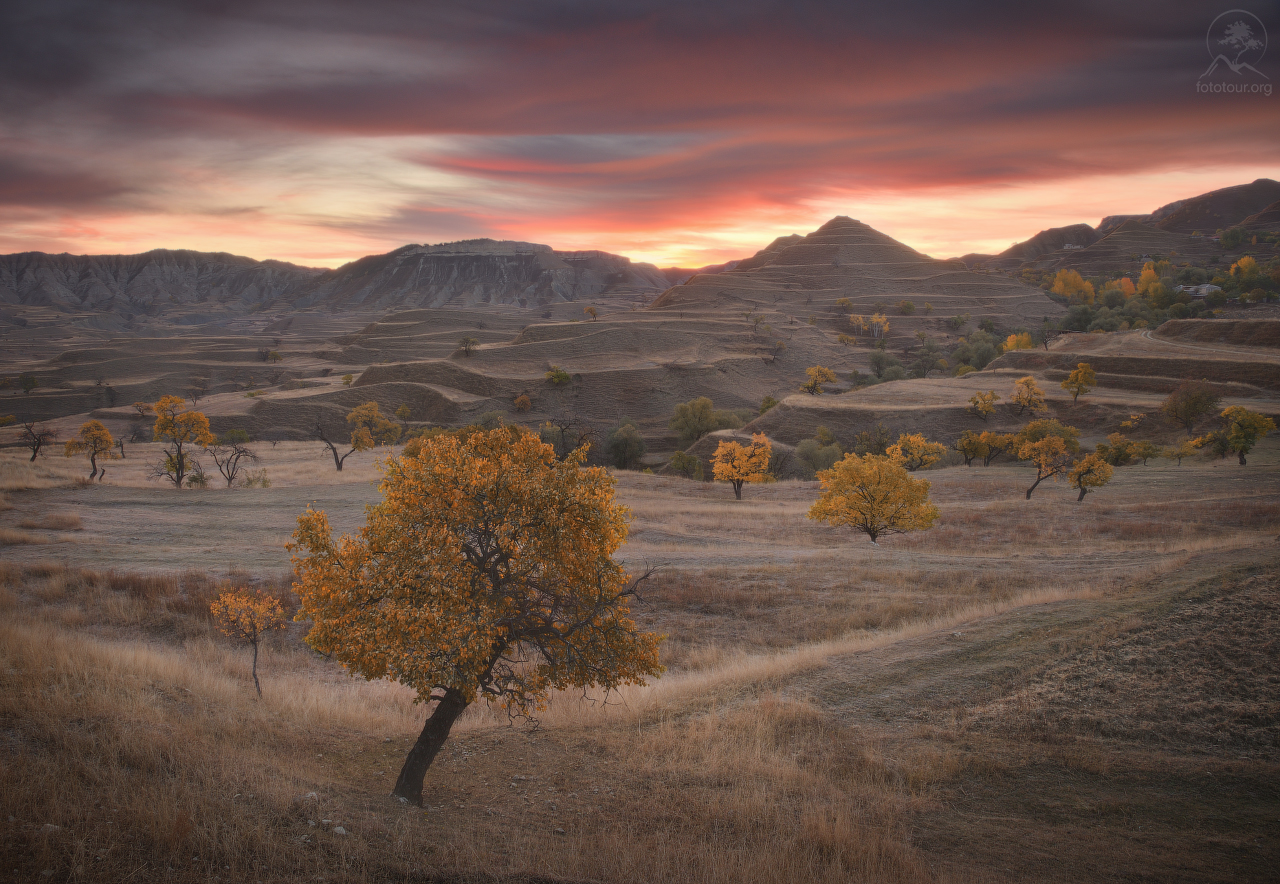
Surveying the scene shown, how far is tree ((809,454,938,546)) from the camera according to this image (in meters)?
29.1

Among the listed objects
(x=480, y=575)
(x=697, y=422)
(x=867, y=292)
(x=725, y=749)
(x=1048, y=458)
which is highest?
(x=867, y=292)

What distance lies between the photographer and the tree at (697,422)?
79938 mm

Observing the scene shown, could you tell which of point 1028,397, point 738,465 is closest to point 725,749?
point 738,465

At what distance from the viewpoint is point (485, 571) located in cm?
868

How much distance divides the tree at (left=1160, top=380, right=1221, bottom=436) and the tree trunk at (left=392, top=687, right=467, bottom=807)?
75.0 m

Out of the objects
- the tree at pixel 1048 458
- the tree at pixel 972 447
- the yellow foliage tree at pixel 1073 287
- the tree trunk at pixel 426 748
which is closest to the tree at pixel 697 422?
the tree at pixel 972 447

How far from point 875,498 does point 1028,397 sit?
185ft

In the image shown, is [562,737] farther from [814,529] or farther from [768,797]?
[814,529]

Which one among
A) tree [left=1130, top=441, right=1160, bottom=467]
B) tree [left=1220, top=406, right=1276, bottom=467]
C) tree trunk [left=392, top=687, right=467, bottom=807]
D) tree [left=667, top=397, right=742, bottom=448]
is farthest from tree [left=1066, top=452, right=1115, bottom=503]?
tree [left=667, top=397, right=742, bottom=448]

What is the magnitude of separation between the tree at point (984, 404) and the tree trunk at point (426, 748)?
76.6 meters

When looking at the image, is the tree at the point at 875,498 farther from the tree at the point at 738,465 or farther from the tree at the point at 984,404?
the tree at the point at 984,404

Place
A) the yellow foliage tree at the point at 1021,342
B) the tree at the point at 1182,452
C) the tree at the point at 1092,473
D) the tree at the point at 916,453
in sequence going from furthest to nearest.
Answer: the yellow foliage tree at the point at 1021,342, the tree at the point at 916,453, the tree at the point at 1182,452, the tree at the point at 1092,473

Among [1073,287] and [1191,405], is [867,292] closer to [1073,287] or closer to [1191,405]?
[1073,287]

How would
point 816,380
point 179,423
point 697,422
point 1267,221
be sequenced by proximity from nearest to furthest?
1. point 179,423
2. point 697,422
3. point 816,380
4. point 1267,221
